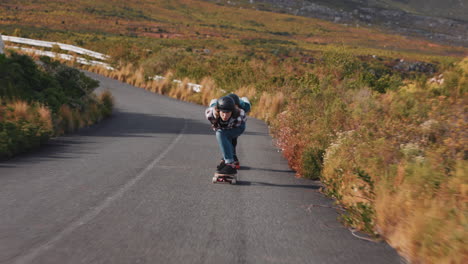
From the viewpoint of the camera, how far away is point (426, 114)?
930 centimetres

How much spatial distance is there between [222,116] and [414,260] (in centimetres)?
397

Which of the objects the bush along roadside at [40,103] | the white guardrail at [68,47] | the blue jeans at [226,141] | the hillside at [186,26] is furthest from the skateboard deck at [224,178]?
the hillside at [186,26]

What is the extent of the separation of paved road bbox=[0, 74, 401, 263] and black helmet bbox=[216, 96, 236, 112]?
1.29 meters

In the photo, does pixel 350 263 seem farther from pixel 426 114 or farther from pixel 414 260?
pixel 426 114

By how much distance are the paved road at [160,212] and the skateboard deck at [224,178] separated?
0.39 ft

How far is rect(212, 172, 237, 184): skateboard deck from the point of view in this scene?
8.42m

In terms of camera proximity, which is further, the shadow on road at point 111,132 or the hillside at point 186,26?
the hillside at point 186,26

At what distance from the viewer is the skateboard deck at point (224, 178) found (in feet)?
27.6

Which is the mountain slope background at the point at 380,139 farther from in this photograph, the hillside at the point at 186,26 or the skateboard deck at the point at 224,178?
the hillside at the point at 186,26

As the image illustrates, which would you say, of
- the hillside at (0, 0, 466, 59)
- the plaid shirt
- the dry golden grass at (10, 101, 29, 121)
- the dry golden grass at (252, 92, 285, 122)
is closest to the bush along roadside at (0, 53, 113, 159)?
the dry golden grass at (10, 101, 29, 121)

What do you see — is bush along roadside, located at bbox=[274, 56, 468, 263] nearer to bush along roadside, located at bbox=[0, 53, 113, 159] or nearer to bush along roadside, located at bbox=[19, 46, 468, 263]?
bush along roadside, located at bbox=[19, 46, 468, 263]

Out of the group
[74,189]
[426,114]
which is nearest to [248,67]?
[426,114]

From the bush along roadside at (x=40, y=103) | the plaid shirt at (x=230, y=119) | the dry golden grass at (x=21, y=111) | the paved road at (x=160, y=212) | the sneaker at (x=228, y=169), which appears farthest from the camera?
the dry golden grass at (x=21, y=111)

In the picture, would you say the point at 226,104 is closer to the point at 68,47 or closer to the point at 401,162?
the point at 401,162
